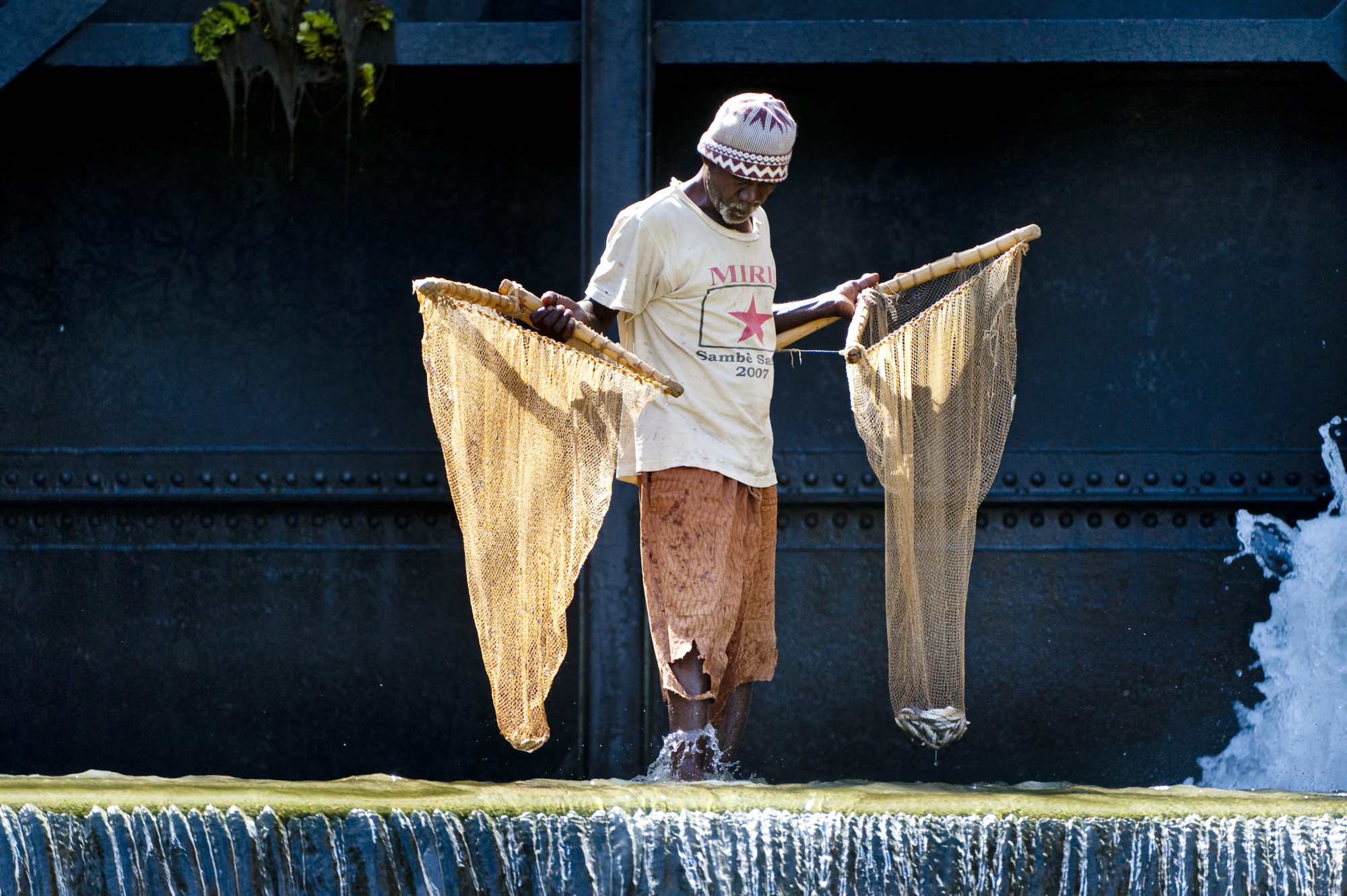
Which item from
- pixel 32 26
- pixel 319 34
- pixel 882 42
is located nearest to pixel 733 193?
pixel 882 42

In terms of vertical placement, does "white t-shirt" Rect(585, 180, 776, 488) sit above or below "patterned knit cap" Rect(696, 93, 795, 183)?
below

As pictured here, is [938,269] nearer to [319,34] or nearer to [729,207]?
[729,207]

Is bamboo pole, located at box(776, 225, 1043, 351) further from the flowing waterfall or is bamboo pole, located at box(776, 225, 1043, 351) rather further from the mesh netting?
the flowing waterfall

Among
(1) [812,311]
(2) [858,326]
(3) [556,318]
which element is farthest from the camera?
(1) [812,311]

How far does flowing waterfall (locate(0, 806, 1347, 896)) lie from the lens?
3105 millimetres

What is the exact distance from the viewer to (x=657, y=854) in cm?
318

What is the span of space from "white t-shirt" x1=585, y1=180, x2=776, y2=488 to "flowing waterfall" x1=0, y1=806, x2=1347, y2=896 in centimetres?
97

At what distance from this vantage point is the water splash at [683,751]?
368 centimetres

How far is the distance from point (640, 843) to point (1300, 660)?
3063 mm

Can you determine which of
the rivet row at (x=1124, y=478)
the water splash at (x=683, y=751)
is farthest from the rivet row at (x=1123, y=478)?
the water splash at (x=683, y=751)

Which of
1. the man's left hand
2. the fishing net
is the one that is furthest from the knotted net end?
the man's left hand

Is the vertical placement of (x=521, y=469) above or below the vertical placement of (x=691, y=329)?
below

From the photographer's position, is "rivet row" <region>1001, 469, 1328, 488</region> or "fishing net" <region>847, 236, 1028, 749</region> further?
"rivet row" <region>1001, 469, 1328, 488</region>

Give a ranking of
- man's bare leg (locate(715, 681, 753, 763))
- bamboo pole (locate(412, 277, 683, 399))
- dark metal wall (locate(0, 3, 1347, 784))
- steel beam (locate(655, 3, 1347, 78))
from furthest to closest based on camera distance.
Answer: dark metal wall (locate(0, 3, 1347, 784)) < steel beam (locate(655, 3, 1347, 78)) < man's bare leg (locate(715, 681, 753, 763)) < bamboo pole (locate(412, 277, 683, 399))
